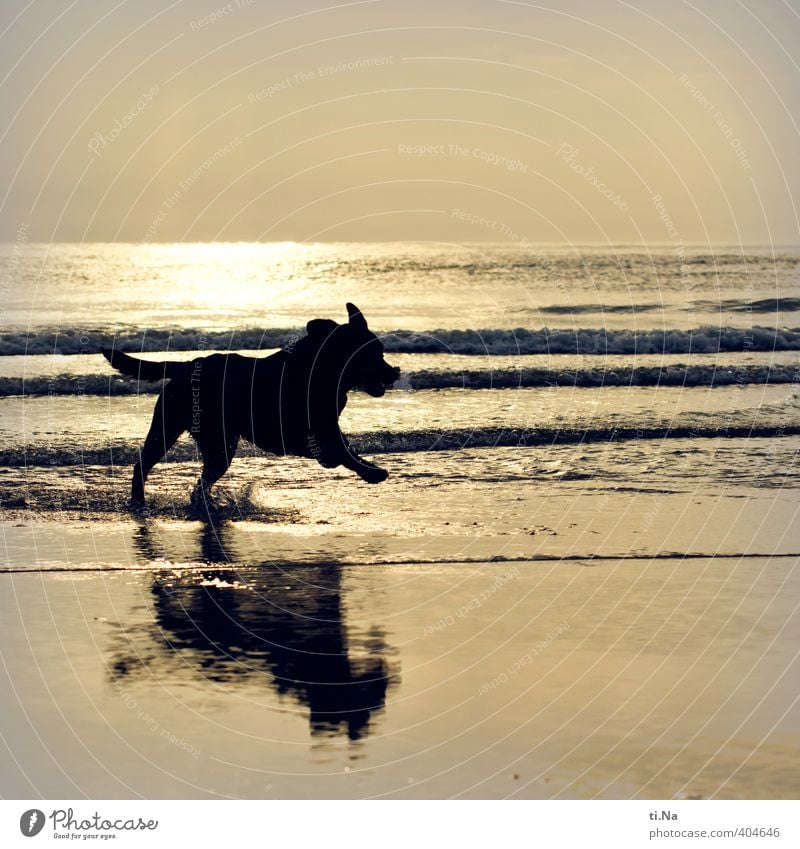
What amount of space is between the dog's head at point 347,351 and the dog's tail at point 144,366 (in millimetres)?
1204

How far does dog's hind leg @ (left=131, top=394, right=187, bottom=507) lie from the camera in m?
13.5

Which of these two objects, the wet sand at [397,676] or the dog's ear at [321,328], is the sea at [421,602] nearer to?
the wet sand at [397,676]

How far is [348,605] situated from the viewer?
10.4 m

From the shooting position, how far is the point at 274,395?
1334 cm

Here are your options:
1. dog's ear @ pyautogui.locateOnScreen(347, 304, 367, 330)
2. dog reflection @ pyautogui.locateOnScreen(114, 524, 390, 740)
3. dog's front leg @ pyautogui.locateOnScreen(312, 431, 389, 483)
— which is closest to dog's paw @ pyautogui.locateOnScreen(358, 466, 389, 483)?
dog's front leg @ pyautogui.locateOnScreen(312, 431, 389, 483)

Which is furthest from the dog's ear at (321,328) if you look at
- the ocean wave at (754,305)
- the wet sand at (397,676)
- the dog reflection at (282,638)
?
the ocean wave at (754,305)

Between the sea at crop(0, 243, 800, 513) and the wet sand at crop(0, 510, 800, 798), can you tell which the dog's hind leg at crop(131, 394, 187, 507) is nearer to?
the sea at crop(0, 243, 800, 513)

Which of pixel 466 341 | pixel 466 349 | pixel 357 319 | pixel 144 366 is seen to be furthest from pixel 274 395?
pixel 466 341

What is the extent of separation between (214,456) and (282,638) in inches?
169

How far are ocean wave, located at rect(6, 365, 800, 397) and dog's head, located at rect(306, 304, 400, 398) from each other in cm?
1047

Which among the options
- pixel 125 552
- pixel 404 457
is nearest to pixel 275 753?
pixel 125 552

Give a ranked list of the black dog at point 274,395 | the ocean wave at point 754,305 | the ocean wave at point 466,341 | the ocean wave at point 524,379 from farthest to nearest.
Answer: the ocean wave at point 754,305 < the ocean wave at point 466,341 < the ocean wave at point 524,379 < the black dog at point 274,395

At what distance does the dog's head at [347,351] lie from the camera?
1349 cm

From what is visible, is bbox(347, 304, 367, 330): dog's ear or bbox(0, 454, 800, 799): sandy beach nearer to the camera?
bbox(0, 454, 800, 799): sandy beach
